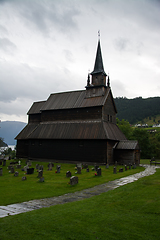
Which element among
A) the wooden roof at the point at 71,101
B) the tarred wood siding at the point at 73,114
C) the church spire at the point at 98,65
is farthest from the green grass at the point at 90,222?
the church spire at the point at 98,65

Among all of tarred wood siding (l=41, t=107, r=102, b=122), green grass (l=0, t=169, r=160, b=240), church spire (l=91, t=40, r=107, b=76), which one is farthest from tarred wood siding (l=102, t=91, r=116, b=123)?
green grass (l=0, t=169, r=160, b=240)

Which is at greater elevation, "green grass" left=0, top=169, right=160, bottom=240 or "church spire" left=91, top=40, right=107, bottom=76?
"church spire" left=91, top=40, right=107, bottom=76

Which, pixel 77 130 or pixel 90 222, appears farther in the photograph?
pixel 77 130

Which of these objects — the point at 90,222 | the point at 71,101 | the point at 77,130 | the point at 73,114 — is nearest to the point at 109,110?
the point at 73,114

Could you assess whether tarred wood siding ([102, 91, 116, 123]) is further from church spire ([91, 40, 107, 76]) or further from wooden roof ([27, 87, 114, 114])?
church spire ([91, 40, 107, 76])

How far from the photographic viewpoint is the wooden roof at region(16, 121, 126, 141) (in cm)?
3401

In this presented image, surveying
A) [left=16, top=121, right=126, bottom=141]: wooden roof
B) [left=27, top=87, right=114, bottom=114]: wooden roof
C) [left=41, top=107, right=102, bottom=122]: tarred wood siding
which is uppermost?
[left=27, top=87, right=114, bottom=114]: wooden roof

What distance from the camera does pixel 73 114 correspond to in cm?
3959

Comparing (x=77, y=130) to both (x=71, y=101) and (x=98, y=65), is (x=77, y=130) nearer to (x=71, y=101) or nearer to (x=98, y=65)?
(x=71, y=101)

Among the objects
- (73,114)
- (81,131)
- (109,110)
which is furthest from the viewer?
(73,114)

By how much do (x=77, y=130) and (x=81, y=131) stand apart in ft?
3.35

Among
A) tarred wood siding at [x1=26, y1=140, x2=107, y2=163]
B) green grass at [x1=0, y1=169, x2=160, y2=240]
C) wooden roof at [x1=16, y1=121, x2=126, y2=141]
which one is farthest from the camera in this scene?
wooden roof at [x1=16, y1=121, x2=126, y2=141]

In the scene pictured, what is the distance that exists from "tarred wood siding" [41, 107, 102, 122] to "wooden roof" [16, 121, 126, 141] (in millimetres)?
1051

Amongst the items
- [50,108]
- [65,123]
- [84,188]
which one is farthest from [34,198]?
[50,108]
